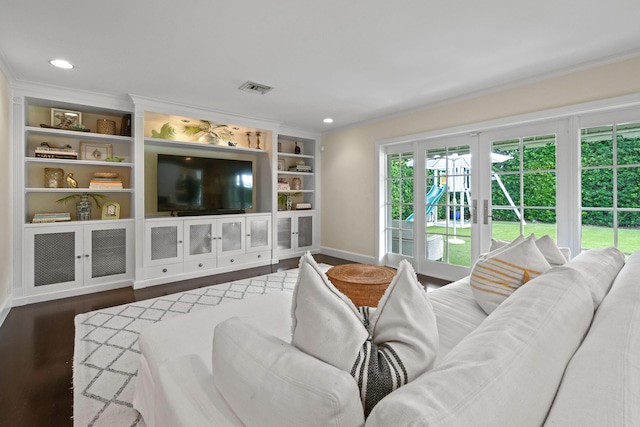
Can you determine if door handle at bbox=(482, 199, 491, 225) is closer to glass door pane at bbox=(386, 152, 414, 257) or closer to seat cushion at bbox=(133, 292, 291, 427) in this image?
glass door pane at bbox=(386, 152, 414, 257)

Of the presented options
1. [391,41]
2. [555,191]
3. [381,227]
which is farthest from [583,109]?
[381,227]

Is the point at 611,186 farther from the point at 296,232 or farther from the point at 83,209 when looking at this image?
the point at 83,209

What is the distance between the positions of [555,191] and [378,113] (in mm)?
2436

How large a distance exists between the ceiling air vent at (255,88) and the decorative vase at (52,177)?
7.92 feet

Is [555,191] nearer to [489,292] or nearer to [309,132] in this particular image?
[489,292]

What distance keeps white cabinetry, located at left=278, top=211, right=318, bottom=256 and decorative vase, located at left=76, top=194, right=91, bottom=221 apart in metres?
2.64

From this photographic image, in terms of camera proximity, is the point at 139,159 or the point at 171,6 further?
the point at 139,159

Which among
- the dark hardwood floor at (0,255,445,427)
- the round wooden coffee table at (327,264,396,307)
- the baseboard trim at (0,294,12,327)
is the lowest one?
the dark hardwood floor at (0,255,445,427)

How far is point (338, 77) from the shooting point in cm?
319

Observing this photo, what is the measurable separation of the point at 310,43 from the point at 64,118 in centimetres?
316

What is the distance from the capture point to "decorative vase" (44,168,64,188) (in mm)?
3521

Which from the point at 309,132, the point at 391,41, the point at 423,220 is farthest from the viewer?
the point at 309,132

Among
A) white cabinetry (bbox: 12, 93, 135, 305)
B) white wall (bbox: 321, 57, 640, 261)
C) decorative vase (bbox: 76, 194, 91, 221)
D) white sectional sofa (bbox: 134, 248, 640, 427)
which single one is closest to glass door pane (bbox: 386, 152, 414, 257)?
white wall (bbox: 321, 57, 640, 261)

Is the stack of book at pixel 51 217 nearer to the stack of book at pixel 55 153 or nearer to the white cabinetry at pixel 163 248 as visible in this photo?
the stack of book at pixel 55 153
